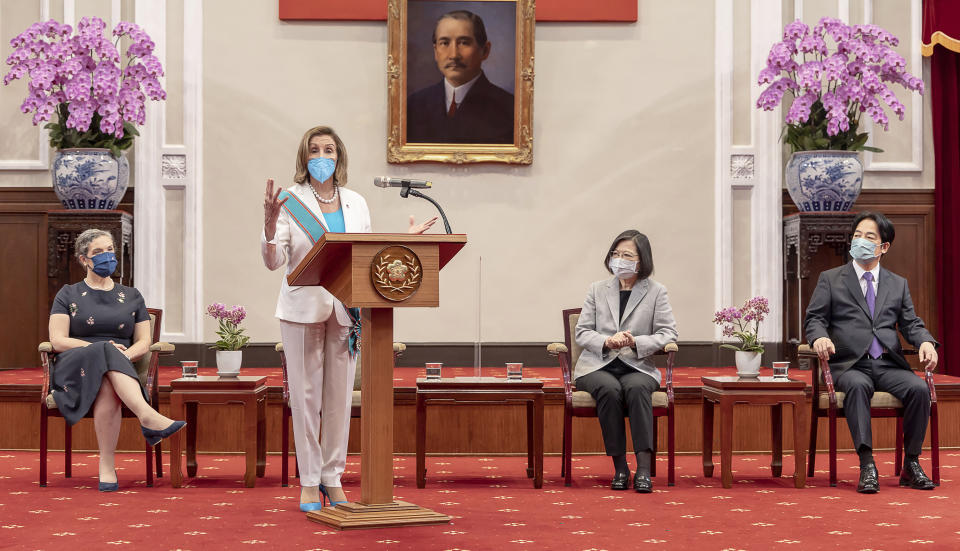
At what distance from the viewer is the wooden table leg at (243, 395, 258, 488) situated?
4273mm

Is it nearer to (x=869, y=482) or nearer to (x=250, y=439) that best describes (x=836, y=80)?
(x=869, y=482)

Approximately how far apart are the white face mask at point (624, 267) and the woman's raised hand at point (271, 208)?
5.58ft

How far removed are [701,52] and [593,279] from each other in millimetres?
1669

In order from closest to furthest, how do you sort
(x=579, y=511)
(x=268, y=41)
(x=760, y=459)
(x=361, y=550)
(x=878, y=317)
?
(x=361, y=550)
(x=579, y=511)
(x=878, y=317)
(x=760, y=459)
(x=268, y=41)

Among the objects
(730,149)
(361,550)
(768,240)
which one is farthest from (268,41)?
(361,550)

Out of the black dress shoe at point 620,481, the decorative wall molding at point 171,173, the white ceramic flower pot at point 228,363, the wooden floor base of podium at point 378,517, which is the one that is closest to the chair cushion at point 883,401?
the black dress shoe at point 620,481

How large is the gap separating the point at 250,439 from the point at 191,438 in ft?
1.73

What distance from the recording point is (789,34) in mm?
6254

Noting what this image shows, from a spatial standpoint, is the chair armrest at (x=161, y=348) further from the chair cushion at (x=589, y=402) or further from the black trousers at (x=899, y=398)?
the black trousers at (x=899, y=398)

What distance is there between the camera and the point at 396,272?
316cm

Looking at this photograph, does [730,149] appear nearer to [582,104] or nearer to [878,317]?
[582,104]

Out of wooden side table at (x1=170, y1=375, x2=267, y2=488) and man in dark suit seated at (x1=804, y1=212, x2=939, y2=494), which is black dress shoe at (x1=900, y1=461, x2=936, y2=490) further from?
wooden side table at (x1=170, y1=375, x2=267, y2=488)

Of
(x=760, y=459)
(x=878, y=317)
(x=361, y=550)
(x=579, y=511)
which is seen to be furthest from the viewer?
(x=760, y=459)

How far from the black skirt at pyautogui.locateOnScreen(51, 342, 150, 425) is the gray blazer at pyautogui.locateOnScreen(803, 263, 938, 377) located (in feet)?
10.0
